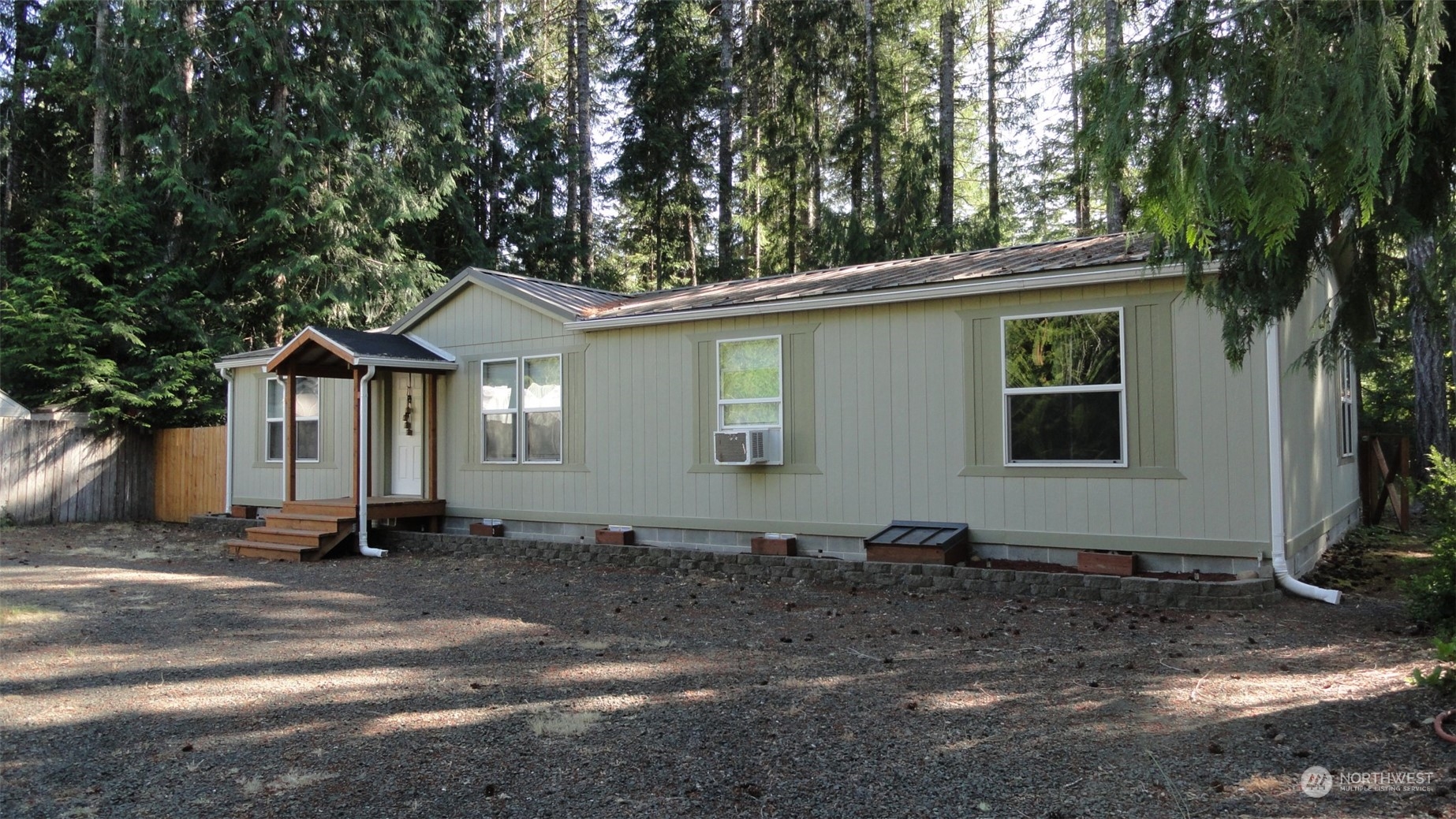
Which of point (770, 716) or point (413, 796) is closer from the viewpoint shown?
point (413, 796)

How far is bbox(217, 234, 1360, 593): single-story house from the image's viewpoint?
7.26 metres

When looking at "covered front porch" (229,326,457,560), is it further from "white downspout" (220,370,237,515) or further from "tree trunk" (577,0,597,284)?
"tree trunk" (577,0,597,284)

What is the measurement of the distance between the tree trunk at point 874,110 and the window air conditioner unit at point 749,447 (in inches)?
415

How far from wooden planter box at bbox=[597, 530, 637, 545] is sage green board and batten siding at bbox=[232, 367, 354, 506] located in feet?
14.1

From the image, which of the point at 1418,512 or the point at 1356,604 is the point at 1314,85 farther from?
the point at 1418,512

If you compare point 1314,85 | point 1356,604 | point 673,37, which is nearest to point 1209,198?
point 1314,85

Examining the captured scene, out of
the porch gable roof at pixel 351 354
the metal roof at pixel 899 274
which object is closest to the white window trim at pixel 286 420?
the porch gable roof at pixel 351 354

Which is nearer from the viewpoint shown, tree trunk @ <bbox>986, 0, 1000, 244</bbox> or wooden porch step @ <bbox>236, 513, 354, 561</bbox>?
wooden porch step @ <bbox>236, 513, 354, 561</bbox>

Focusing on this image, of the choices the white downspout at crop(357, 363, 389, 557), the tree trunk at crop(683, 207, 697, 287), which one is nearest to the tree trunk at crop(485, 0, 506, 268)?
the tree trunk at crop(683, 207, 697, 287)

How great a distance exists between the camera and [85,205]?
55.8 feet

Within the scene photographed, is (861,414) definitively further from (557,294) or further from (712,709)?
(712,709)

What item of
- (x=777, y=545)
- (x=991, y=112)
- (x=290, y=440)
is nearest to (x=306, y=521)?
(x=290, y=440)

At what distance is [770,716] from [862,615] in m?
2.54

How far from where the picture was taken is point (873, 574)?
25.9 feet
